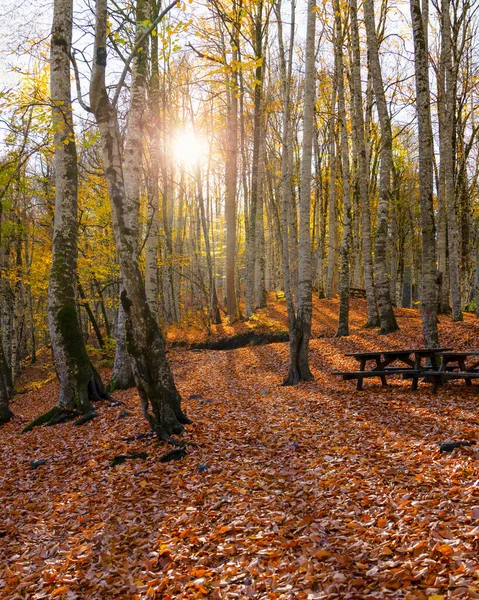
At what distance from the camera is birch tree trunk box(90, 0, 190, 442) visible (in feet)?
19.4

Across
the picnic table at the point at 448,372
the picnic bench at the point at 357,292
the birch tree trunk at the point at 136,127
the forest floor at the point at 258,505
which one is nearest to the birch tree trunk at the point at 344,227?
the forest floor at the point at 258,505

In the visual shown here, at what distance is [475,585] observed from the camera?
8.73 feet

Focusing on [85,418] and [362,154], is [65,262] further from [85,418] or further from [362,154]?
[362,154]

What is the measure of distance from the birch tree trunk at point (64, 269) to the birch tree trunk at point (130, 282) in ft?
9.76

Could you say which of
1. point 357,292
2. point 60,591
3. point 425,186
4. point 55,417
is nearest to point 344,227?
point 425,186

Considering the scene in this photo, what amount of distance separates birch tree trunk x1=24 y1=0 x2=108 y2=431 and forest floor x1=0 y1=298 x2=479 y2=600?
2.58ft

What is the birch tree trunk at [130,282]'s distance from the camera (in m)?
5.91

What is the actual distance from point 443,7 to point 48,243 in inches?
724

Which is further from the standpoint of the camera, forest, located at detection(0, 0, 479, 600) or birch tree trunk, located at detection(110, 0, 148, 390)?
birch tree trunk, located at detection(110, 0, 148, 390)

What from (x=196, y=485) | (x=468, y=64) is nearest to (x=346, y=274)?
(x=196, y=485)

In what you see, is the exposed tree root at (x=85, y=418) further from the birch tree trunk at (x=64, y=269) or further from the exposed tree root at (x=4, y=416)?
the exposed tree root at (x=4, y=416)

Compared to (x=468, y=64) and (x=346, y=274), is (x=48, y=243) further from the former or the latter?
(x=468, y=64)

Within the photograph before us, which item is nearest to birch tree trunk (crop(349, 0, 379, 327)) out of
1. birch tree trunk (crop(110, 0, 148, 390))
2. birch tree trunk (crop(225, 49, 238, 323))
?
birch tree trunk (crop(225, 49, 238, 323))

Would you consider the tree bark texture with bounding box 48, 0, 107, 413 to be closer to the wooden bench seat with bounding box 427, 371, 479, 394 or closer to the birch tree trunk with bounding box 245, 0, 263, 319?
the wooden bench seat with bounding box 427, 371, 479, 394
